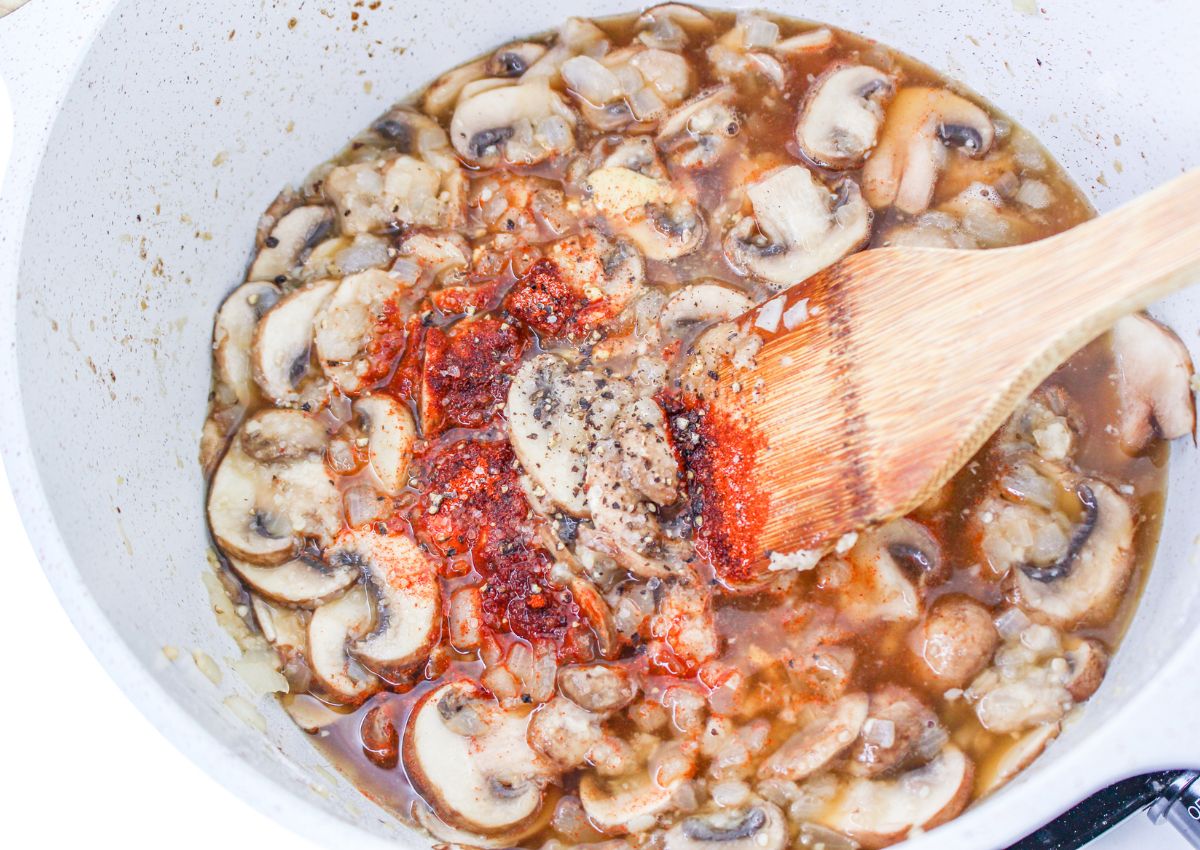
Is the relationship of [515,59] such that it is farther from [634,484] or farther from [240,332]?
[634,484]

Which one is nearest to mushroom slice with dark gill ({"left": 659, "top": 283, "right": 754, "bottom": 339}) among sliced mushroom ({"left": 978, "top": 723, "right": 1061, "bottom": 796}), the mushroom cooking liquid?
the mushroom cooking liquid

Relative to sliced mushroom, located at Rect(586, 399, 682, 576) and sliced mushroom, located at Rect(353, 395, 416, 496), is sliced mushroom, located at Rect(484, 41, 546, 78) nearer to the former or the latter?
sliced mushroom, located at Rect(353, 395, 416, 496)

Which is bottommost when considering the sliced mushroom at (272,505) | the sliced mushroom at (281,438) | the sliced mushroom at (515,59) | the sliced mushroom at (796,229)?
the sliced mushroom at (796,229)

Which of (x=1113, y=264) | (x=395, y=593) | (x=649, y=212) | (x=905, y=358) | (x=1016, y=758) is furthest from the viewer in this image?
(x=649, y=212)

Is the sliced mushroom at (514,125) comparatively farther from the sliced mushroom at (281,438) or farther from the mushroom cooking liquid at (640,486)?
the sliced mushroom at (281,438)

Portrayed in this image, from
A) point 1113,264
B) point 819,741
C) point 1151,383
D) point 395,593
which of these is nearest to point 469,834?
point 395,593

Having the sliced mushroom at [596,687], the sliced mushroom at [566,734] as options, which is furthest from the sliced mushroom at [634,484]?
the sliced mushroom at [566,734]
